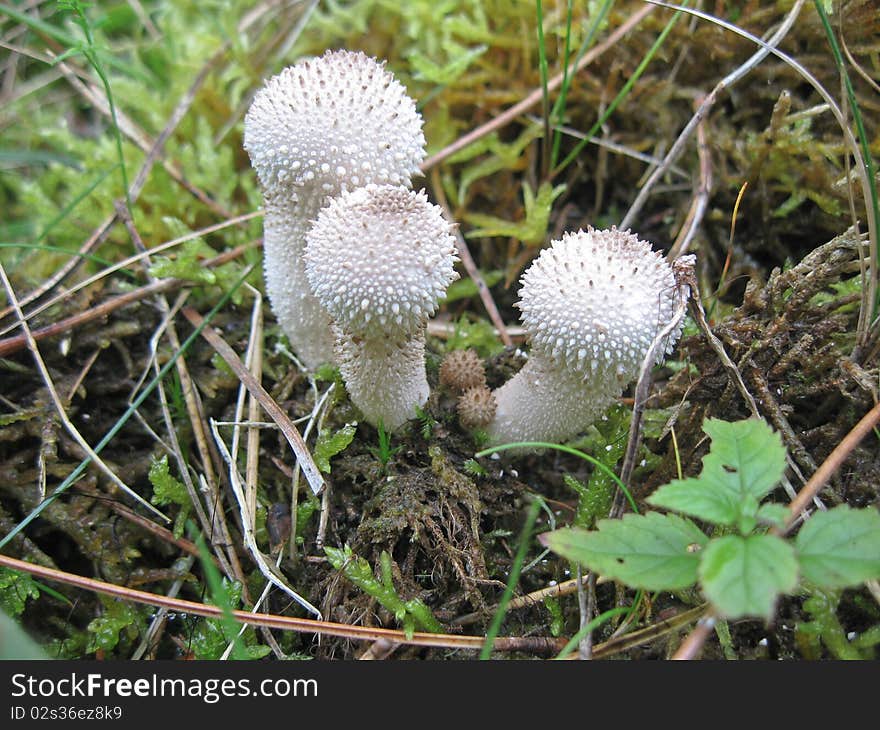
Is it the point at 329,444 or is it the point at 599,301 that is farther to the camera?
the point at 329,444

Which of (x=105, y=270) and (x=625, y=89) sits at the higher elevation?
(x=625, y=89)

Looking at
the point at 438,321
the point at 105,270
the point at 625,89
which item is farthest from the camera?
the point at 438,321

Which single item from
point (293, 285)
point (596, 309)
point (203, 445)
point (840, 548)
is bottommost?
point (203, 445)

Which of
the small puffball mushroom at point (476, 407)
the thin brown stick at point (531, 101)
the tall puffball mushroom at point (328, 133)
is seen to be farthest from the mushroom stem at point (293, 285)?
the thin brown stick at point (531, 101)

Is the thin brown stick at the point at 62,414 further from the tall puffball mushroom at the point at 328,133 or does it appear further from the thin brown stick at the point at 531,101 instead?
the thin brown stick at the point at 531,101

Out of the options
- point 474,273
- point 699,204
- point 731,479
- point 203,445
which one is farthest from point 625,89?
point 203,445

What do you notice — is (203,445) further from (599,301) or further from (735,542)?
(735,542)

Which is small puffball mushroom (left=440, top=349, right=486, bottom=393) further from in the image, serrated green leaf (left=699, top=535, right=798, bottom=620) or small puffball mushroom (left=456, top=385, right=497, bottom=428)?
serrated green leaf (left=699, top=535, right=798, bottom=620)
